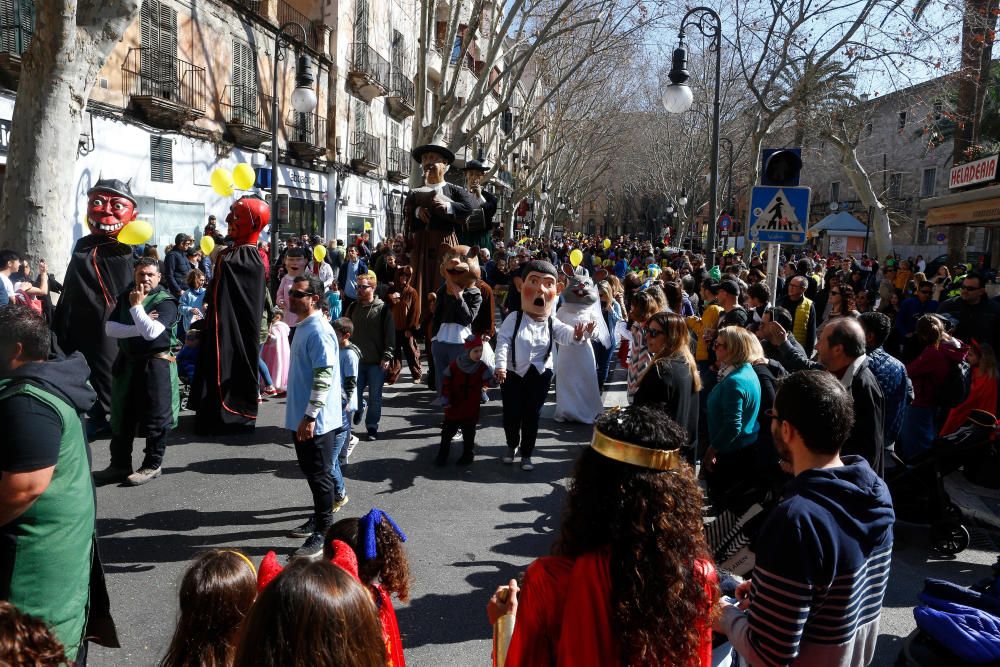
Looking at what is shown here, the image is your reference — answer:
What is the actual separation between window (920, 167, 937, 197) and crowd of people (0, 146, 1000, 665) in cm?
3990

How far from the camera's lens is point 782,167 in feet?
25.4

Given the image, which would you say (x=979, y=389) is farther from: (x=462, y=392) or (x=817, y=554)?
(x=817, y=554)

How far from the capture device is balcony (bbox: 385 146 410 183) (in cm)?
3291

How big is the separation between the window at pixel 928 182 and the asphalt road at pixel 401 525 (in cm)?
4462

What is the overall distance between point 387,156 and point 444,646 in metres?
31.1

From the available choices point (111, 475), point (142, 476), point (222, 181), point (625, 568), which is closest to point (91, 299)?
point (111, 475)

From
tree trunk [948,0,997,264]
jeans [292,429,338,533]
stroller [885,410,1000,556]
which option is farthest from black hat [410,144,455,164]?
tree trunk [948,0,997,264]

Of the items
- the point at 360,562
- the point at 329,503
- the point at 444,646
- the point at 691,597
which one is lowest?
the point at 444,646

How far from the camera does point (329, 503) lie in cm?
462

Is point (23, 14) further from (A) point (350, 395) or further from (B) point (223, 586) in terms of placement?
(B) point (223, 586)

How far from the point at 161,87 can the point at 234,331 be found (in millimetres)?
13416

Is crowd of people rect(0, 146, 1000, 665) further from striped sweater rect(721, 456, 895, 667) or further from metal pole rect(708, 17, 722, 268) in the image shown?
metal pole rect(708, 17, 722, 268)

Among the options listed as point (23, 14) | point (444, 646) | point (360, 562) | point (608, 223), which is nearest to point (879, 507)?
point (360, 562)

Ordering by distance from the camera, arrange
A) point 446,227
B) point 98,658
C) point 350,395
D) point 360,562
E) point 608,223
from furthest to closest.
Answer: point 608,223 → point 446,227 → point 350,395 → point 98,658 → point 360,562
